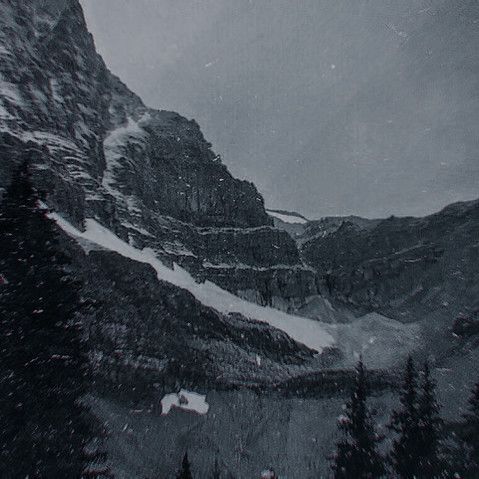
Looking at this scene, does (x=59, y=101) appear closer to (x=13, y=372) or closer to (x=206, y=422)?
(x=206, y=422)

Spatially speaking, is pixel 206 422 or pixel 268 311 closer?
pixel 206 422

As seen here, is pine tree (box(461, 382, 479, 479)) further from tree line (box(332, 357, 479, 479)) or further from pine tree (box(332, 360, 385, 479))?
pine tree (box(332, 360, 385, 479))

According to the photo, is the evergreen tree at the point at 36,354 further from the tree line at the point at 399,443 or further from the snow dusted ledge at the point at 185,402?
the snow dusted ledge at the point at 185,402

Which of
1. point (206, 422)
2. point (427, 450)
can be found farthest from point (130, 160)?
point (427, 450)

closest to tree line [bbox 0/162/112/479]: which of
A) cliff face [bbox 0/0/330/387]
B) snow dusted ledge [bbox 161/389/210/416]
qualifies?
cliff face [bbox 0/0/330/387]

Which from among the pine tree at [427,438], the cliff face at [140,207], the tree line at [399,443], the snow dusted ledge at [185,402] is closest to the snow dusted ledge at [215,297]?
the cliff face at [140,207]

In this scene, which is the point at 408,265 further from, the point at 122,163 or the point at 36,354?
the point at 36,354

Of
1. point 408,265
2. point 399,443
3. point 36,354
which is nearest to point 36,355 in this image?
point 36,354
